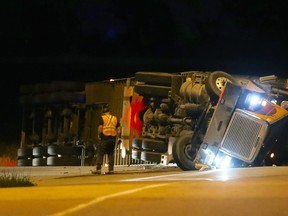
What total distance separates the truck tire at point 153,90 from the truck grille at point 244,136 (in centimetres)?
291

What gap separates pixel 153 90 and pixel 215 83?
Answer: 2.38m

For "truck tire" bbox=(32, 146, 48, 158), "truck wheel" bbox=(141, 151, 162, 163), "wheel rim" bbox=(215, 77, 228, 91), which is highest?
"wheel rim" bbox=(215, 77, 228, 91)

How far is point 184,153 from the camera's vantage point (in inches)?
592

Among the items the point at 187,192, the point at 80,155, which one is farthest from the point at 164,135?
the point at 187,192

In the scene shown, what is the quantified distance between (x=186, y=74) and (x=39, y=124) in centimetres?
906

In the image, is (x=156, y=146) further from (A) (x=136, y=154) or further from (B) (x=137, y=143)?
(A) (x=136, y=154)

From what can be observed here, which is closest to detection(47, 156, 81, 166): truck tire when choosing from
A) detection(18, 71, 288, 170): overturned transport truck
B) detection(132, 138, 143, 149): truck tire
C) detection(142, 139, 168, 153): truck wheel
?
detection(18, 71, 288, 170): overturned transport truck

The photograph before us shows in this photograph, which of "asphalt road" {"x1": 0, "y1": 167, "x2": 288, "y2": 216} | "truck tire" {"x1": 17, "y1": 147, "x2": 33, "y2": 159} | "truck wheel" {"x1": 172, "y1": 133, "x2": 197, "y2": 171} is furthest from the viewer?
"truck tire" {"x1": 17, "y1": 147, "x2": 33, "y2": 159}

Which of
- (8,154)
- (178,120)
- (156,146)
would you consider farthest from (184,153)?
(8,154)

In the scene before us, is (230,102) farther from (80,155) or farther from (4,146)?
(4,146)

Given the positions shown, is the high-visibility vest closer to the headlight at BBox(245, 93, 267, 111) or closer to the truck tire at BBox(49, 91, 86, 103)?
the headlight at BBox(245, 93, 267, 111)

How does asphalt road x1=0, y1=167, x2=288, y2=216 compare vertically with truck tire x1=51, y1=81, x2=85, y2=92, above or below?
below

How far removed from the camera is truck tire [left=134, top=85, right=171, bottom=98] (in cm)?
1656

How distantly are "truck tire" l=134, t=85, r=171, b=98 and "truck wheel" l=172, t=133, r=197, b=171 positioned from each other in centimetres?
174
